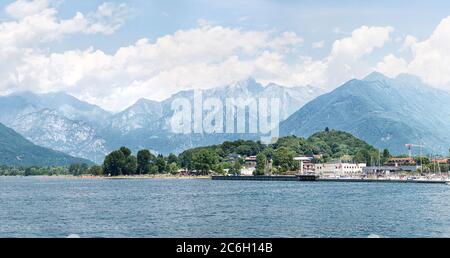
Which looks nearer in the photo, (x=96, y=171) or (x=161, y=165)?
(x=161, y=165)

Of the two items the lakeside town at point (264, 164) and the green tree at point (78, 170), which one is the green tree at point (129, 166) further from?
the green tree at point (78, 170)

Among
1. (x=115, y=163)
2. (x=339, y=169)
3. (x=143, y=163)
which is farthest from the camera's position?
(x=143, y=163)

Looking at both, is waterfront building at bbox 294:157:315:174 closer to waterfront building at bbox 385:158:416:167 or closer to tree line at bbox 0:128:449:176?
tree line at bbox 0:128:449:176

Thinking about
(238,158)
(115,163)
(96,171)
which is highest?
(238,158)

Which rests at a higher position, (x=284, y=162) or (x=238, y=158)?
(x=238, y=158)

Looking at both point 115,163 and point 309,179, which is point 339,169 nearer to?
point 309,179

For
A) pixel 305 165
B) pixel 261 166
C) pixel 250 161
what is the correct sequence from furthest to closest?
pixel 250 161, pixel 305 165, pixel 261 166

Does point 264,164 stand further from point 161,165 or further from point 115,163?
point 115,163

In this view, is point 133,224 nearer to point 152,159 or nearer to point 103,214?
point 103,214

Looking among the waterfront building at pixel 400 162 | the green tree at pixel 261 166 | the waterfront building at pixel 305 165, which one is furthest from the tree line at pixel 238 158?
the waterfront building at pixel 400 162

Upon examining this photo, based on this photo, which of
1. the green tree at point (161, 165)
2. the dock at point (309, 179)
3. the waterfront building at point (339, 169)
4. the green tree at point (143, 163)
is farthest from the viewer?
the green tree at point (161, 165)

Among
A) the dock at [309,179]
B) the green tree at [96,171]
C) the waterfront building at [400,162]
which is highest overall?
the waterfront building at [400,162]

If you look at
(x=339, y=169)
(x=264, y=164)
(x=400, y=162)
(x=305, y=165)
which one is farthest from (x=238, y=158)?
(x=400, y=162)

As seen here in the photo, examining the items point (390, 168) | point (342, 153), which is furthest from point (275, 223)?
point (342, 153)
